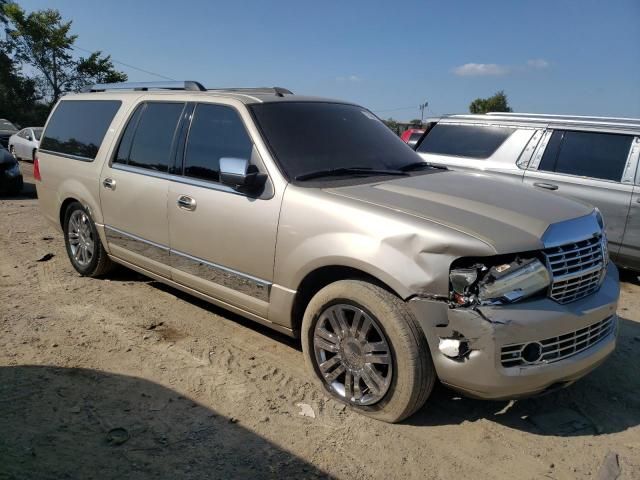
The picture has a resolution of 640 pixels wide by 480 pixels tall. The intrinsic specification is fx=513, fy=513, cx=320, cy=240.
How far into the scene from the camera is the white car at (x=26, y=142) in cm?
1702

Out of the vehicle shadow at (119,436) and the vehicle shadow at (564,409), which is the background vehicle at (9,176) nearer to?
the vehicle shadow at (119,436)

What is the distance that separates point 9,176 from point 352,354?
10186mm

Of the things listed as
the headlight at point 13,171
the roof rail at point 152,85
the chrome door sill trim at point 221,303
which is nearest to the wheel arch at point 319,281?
the chrome door sill trim at point 221,303

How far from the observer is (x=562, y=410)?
3.20m

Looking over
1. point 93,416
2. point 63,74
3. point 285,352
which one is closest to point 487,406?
point 285,352

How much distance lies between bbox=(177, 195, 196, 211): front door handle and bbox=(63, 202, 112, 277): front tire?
1552 millimetres

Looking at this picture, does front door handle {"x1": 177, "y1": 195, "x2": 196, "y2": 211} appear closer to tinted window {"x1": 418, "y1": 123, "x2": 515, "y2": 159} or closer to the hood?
the hood

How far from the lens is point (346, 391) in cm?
311

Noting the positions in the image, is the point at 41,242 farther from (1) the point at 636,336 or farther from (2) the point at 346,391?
(1) the point at 636,336

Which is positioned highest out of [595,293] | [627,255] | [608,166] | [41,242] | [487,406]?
[608,166]

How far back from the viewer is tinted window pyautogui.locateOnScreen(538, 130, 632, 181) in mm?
5707

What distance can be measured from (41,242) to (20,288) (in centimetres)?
203

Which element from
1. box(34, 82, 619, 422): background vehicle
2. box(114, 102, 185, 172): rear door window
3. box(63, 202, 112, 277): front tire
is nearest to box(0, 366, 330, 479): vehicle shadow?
box(34, 82, 619, 422): background vehicle

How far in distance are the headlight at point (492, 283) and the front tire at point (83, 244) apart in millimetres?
3752
